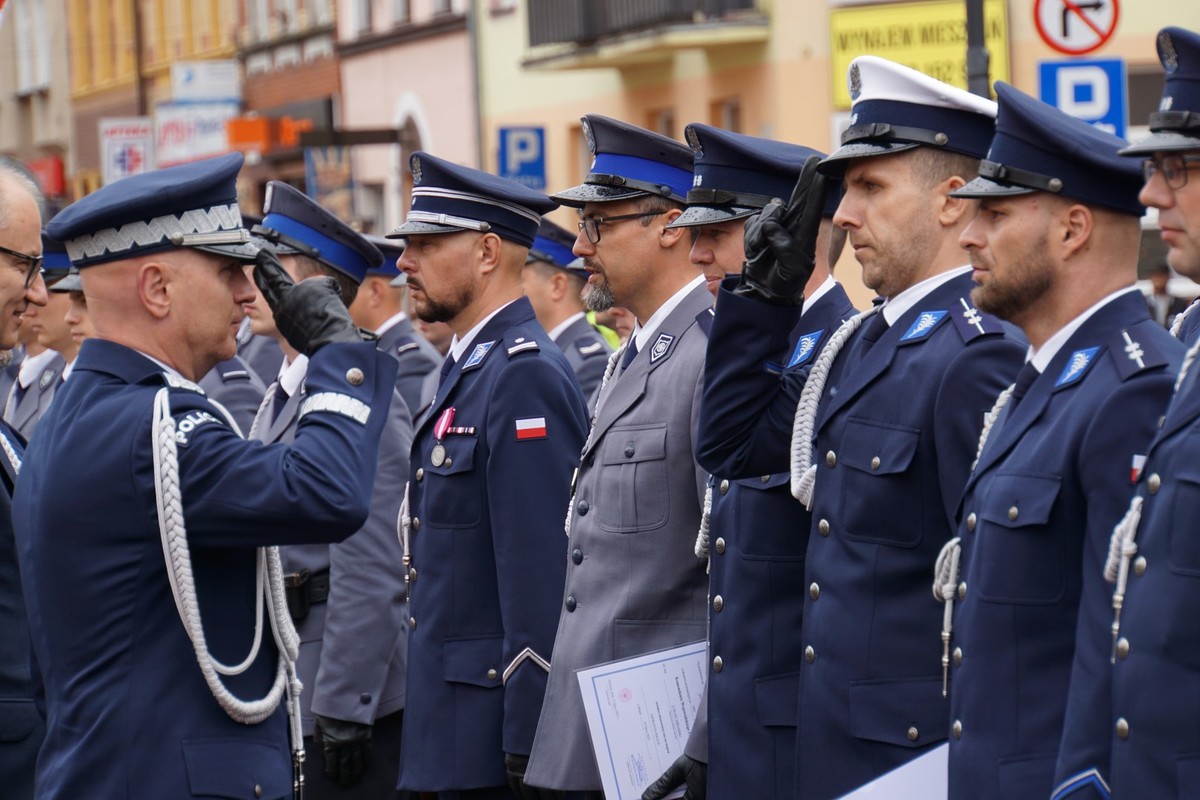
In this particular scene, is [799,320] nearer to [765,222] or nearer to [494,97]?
[765,222]

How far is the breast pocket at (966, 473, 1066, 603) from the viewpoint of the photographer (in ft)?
12.7

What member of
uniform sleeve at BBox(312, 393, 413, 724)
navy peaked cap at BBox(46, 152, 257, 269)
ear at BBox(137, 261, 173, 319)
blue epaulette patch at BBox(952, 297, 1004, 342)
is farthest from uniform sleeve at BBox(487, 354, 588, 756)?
blue epaulette patch at BBox(952, 297, 1004, 342)

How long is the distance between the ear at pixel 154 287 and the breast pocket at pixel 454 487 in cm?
164

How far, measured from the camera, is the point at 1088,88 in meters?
11.2

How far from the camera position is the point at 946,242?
4.65 metres

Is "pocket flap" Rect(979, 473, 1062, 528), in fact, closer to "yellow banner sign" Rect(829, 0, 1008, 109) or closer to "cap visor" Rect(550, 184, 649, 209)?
"cap visor" Rect(550, 184, 649, 209)

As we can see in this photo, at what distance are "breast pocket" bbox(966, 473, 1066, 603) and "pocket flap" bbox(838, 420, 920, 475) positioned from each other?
0.46 meters

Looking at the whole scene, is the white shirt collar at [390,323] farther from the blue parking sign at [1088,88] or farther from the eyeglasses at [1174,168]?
the eyeglasses at [1174,168]

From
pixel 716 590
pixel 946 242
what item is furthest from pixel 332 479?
pixel 946 242

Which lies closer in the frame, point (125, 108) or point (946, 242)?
point (946, 242)

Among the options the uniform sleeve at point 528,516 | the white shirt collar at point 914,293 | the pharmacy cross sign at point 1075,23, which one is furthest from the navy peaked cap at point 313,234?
the pharmacy cross sign at point 1075,23

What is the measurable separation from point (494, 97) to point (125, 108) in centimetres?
1689

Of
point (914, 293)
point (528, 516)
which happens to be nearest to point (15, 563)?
point (528, 516)

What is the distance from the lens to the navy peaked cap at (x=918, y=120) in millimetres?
4637
